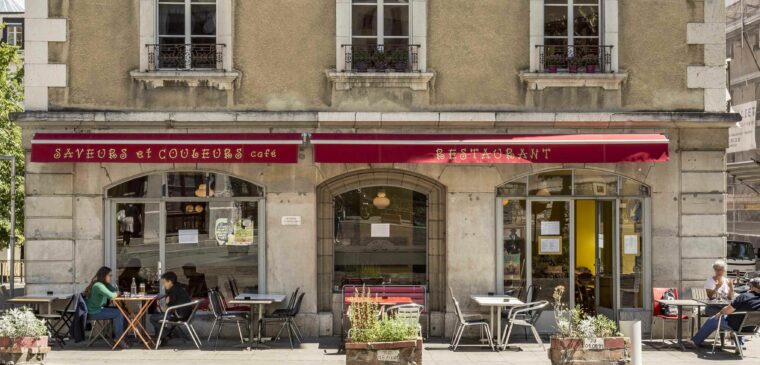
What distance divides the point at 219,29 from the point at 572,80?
5.31 metres

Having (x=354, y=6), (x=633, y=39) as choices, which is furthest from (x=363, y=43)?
(x=633, y=39)

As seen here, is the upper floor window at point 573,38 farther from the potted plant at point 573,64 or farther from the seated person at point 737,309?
the seated person at point 737,309

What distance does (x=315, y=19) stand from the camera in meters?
13.9

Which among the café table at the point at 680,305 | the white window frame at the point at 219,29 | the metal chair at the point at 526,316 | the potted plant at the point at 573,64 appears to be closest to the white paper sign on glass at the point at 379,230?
the metal chair at the point at 526,316

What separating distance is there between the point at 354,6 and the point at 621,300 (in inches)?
241

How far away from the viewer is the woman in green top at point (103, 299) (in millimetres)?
12922

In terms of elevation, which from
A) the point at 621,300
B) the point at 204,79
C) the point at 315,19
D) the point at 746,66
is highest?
the point at 746,66

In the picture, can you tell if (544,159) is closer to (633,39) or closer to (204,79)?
(633,39)

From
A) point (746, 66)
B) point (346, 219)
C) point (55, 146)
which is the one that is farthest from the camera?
point (746, 66)

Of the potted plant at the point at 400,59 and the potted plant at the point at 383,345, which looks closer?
the potted plant at the point at 383,345

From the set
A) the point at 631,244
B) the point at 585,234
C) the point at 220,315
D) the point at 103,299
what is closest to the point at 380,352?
the point at 220,315

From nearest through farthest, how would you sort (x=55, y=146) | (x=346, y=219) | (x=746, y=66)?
(x=55, y=146) < (x=346, y=219) < (x=746, y=66)

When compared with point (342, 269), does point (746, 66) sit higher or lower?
higher

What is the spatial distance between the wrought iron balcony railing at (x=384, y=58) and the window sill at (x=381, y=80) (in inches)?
5.8
